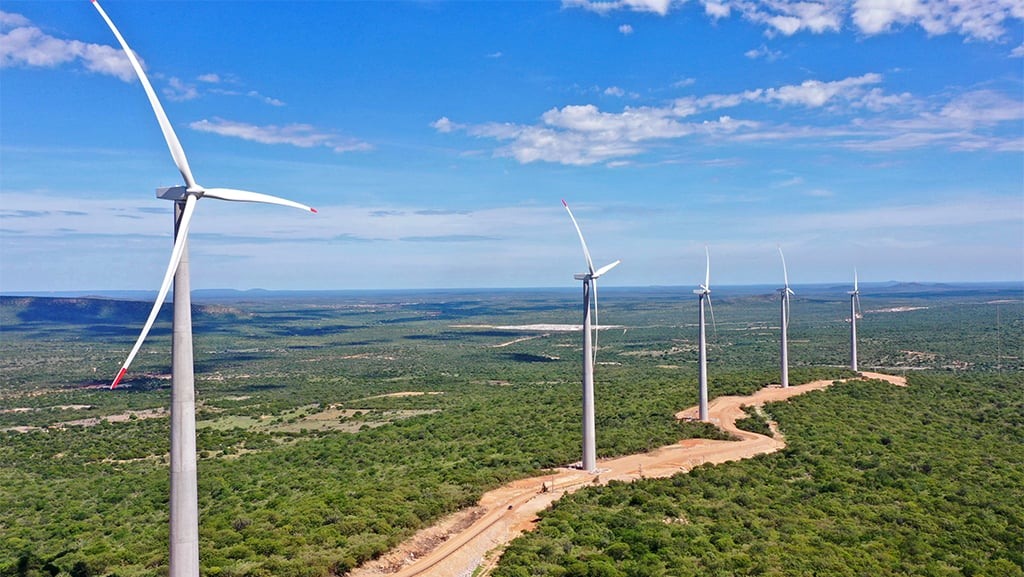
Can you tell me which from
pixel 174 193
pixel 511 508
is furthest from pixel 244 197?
pixel 511 508

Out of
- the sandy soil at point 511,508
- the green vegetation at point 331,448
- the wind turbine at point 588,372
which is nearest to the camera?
the sandy soil at point 511,508

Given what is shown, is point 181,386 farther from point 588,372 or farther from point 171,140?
point 588,372

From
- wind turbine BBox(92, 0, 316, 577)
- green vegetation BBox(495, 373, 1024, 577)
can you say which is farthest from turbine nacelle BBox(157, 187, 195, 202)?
green vegetation BBox(495, 373, 1024, 577)

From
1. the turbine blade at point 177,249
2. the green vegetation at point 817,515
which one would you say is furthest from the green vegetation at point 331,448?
the turbine blade at point 177,249

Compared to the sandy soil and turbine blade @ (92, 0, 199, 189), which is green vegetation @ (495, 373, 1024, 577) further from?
turbine blade @ (92, 0, 199, 189)

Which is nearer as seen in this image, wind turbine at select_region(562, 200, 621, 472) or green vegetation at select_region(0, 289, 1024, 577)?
green vegetation at select_region(0, 289, 1024, 577)

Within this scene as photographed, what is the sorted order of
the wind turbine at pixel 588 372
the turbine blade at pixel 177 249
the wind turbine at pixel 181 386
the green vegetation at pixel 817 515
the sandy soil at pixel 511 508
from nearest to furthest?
the turbine blade at pixel 177 249 → the wind turbine at pixel 181 386 → the sandy soil at pixel 511 508 → the green vegetation at pixel 817 515 → the wind turbine at pixel 588 372

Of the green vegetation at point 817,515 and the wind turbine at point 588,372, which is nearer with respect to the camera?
the green vegetation at point 817,515

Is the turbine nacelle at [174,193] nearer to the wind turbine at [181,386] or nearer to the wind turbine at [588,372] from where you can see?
the wind turbine at [181,386]

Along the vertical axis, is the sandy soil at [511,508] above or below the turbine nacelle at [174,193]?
below

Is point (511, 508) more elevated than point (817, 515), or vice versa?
point (511, 508)
